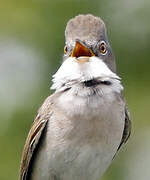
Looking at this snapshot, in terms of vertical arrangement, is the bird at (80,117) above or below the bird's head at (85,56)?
below

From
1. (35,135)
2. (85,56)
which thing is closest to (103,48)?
(85,56)

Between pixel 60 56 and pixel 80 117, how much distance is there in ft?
19.3

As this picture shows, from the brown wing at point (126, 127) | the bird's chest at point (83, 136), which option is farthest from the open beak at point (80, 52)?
the brown wing at point (126, 127)

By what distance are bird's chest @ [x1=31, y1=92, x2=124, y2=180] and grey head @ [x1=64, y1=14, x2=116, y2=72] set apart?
0.56 m

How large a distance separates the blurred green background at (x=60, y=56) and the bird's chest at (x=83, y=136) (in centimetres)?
468

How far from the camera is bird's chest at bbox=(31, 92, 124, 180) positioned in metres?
11.3

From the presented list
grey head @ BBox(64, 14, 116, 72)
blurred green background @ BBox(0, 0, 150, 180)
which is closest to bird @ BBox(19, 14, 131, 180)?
grey head @ BBox(64, 14, 116, 72)

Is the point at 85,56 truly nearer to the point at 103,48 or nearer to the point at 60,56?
the point at 103,48

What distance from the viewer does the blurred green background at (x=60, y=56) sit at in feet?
54.9

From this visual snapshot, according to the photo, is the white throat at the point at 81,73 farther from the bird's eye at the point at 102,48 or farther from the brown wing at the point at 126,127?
the brown wing at the point at 126,127

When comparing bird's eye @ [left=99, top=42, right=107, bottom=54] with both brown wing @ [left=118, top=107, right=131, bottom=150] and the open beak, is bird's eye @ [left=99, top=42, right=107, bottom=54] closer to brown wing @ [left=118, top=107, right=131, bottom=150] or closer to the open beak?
the open beak

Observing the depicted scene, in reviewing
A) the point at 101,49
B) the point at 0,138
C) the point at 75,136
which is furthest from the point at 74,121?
the point at 0,138

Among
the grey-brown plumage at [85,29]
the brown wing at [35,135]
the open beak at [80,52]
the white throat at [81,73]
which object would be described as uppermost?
the grey-brown plumage at [85,29]

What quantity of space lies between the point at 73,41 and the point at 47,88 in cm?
606
